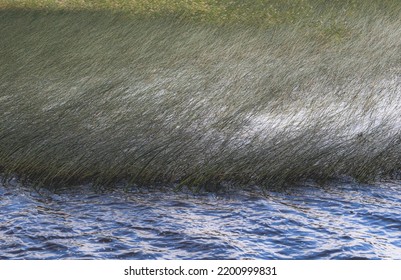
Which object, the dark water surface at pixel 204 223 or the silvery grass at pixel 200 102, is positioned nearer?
the dark water surface at pixel 204 223

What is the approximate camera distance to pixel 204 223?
1174cm

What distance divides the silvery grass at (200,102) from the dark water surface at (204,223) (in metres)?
0.51

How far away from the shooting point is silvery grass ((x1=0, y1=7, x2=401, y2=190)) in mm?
13164

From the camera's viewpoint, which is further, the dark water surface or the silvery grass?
the silvery grass

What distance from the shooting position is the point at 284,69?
53.4 feet

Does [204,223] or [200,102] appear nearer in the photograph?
[204,223]

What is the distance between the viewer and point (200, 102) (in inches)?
595

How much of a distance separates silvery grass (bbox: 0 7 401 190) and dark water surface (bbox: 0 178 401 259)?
510mm

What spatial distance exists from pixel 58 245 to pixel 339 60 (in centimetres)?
869

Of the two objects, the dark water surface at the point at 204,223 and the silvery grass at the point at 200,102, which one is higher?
the silvery grass at the point at 200,102

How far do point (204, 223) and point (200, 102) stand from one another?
3.99 metres

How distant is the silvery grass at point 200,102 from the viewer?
13.2 metres

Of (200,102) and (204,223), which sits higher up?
(200,102)

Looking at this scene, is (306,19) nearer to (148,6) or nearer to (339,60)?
(339,60)
